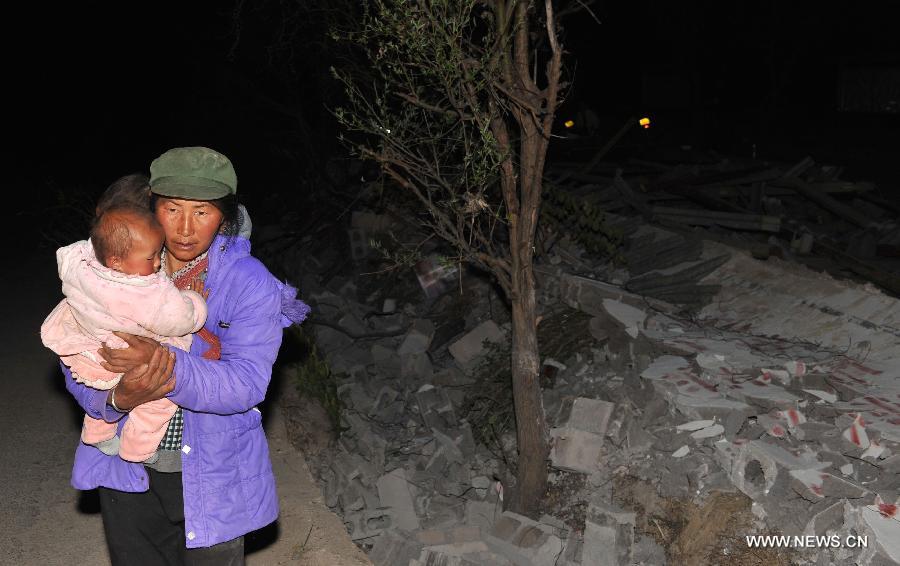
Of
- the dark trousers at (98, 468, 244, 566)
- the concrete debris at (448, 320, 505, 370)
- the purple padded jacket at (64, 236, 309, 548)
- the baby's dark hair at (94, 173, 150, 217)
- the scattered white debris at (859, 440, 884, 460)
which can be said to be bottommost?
the concrete debris at (448, 320, 505, 370)

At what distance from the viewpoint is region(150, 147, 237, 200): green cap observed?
2.46 metres

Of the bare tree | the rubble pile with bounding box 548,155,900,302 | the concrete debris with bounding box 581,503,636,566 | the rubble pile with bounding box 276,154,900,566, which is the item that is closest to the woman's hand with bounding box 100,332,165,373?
the bare tree

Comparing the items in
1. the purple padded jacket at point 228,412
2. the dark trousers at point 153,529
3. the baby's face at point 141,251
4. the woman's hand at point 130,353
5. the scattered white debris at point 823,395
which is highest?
the baby's face at point 141,251

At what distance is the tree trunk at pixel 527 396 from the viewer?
548cm

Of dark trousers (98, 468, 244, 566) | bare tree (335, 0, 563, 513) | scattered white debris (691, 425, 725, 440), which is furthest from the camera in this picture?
scattered white debris (691, 425, 725, 440)

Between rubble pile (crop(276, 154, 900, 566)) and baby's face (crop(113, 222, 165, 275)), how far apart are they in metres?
3.54

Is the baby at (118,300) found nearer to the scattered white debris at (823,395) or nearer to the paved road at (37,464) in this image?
the paved road at (37,464)

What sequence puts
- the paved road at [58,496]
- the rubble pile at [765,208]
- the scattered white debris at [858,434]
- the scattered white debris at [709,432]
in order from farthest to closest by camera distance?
the rubble pile at [765,208]
the scattered white debris at [709,432]
the scattered white debris at [858,434]
the paved road at [58,496]

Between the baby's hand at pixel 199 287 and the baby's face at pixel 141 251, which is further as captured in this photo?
the baby's hand at pixel 199 287

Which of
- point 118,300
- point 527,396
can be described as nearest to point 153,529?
point 118,300

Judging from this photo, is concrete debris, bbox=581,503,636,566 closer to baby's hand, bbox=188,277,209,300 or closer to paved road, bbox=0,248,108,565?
paved road, bbox=0,248,108,565

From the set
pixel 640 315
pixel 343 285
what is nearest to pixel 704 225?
pixel 640 315

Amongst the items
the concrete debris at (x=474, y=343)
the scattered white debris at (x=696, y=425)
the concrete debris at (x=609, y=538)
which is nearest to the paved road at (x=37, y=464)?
the concrete debris at (x=609, y=538)

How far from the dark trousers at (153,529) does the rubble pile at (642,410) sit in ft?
9.15
